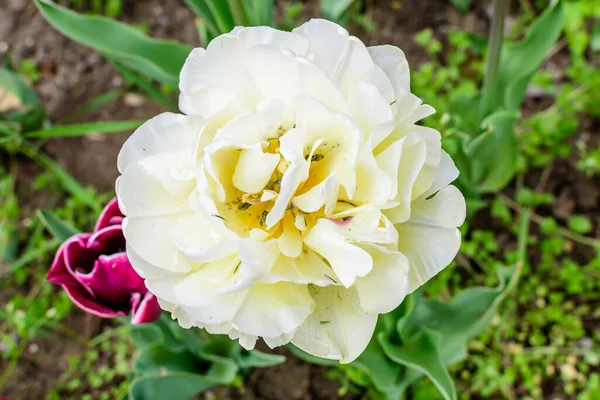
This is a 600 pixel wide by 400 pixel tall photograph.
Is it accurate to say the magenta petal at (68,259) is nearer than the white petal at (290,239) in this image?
No

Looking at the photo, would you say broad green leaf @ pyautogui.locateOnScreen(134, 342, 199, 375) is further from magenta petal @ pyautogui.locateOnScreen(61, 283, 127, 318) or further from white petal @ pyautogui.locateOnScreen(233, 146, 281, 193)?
white petal @ pyautogui.locateOnScreen(233, 146, 281, 193)

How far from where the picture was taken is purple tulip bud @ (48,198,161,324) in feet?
2.47

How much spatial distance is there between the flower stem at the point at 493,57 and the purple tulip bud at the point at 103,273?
0.68 meters

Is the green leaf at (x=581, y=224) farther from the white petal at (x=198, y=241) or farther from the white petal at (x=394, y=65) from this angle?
the white petal at (x=198, y=241)

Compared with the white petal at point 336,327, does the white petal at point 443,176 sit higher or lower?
Answer: higher

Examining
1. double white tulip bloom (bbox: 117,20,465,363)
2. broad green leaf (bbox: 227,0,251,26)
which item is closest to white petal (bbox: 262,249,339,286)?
double white tulip bloom (bbox: 117,20,465,363)

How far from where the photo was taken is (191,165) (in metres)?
0.60

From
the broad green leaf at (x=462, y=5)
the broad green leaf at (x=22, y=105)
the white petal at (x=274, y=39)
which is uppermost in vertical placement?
the white petal at (x=274, y=39)

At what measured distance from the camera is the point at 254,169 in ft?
1.95

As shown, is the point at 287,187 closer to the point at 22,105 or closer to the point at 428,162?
the point at 428,162

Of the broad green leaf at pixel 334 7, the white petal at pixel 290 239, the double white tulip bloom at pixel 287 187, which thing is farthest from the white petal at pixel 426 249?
the broad green leaf at pixel 334 7

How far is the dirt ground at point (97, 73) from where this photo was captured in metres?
1.44

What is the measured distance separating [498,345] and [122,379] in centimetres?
84

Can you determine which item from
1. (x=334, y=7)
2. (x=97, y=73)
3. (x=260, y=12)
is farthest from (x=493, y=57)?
→ (x=97, y=73)
